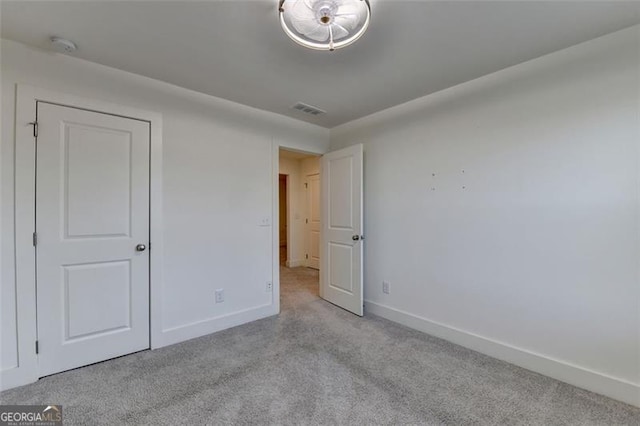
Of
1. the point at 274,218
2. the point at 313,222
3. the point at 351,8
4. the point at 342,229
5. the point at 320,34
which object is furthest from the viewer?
the point at 313,222

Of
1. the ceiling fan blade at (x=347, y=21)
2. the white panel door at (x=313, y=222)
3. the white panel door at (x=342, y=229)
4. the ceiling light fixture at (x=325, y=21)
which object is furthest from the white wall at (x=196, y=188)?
the white panel door at (x=313, y=222)

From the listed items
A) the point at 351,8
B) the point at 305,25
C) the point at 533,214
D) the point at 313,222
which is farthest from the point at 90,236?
the point at 313,222

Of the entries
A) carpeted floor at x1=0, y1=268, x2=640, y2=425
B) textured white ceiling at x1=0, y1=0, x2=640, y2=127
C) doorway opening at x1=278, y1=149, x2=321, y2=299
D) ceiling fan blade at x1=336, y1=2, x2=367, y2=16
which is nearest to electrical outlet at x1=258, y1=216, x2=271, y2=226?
carpeted floor at x1=0, y1=268, x2=640, y2=425

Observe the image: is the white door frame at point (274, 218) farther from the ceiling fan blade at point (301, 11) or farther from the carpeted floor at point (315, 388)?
the ceiling fan blade at point (301, 11)

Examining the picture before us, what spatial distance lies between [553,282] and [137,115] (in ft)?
11.7

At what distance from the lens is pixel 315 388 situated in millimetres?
1844

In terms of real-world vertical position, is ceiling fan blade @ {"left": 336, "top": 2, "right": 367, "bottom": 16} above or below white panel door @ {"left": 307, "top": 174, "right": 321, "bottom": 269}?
above

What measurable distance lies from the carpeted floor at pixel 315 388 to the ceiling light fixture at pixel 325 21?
2.19 m

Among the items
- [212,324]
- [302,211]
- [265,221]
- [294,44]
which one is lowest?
[212,324]

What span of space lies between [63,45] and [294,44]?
1588 millimetres

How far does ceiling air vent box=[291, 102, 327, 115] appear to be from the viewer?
9.48ft

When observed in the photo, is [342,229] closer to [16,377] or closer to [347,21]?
[347,21]

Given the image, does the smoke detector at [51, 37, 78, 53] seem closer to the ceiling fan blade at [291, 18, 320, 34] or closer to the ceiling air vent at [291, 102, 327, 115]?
the ceiling fan blade at [291, 18, 320, 34]

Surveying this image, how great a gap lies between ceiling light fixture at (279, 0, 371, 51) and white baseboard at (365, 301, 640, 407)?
2573 mm
